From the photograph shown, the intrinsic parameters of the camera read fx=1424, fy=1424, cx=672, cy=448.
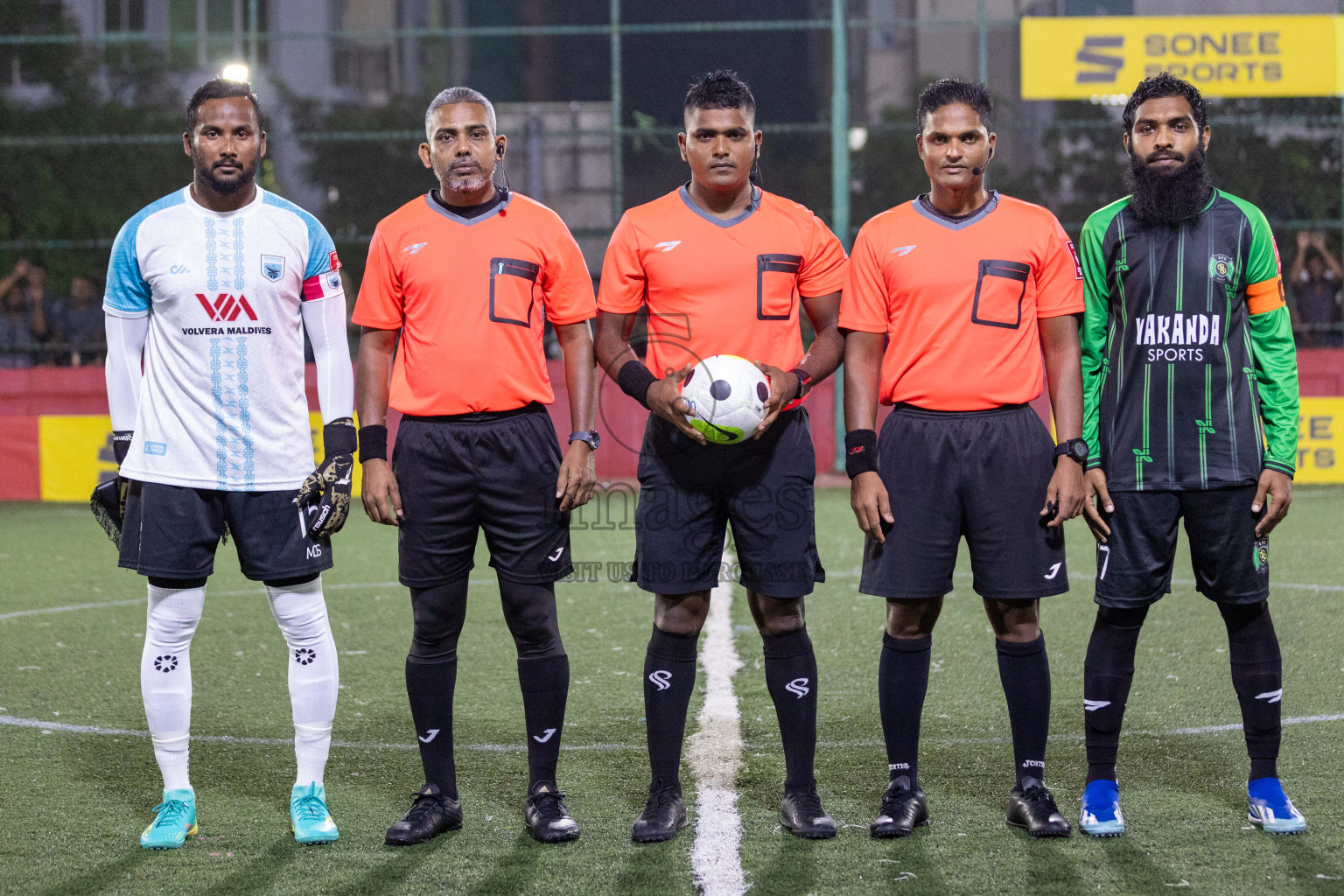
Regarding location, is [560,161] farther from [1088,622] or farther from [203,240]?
[203,240]

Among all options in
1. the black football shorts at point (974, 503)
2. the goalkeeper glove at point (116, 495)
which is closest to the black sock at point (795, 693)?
the black football shorts at point (974, 503)

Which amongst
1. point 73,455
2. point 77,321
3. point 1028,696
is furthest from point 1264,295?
point 77,321

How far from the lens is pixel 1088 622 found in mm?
6941

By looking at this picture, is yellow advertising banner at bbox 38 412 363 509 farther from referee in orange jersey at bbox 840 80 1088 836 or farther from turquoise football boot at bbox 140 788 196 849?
referee in orange jersey at bbox 840 80 1088 836

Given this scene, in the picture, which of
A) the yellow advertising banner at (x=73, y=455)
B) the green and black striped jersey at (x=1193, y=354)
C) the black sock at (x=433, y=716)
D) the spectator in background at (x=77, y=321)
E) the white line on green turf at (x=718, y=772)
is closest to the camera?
the white line on green turf at (x=718, y=772)

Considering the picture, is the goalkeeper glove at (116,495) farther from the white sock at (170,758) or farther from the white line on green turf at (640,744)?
the white line on green turf at (640,744)

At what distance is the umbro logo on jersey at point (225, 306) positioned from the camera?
3875 millimetres

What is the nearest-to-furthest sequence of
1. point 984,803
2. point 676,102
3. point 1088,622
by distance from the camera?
point 984,803, point 1088,622, point 676,102

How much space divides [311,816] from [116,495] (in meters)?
1.05

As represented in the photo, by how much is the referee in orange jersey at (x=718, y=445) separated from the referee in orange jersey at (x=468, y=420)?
209 mm

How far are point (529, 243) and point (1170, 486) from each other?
1.89 metres

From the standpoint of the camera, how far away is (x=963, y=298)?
12.7 ft

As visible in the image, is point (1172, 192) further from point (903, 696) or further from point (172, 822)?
point (172, 822)

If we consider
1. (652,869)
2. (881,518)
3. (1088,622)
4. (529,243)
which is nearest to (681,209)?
(529,243)
